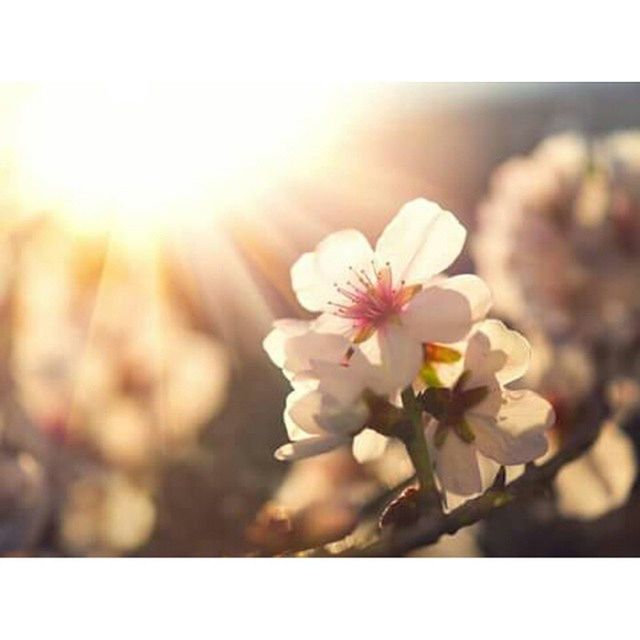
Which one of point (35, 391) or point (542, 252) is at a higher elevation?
point (542, 252)

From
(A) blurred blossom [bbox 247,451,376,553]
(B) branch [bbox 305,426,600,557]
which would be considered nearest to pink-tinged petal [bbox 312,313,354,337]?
(A) blurred blossom [bbox 247,451,376,553]

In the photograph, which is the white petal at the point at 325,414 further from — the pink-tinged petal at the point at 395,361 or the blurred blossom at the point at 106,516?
the blurred blossom at the point at 106,516

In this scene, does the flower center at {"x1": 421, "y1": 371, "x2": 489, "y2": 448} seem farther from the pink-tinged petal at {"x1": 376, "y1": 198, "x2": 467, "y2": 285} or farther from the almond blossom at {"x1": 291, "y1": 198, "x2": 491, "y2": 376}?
the pink-tinged petal at {"x1": 376, "y1": 198, "x2": 467, "y2": 285}

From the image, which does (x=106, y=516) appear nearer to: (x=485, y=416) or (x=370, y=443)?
(x=370, y=443)

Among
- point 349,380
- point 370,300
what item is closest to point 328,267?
point 370,300

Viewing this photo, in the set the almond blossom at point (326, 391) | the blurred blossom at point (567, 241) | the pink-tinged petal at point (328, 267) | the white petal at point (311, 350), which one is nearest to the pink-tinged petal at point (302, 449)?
the almond blossom at point (326, 391)
